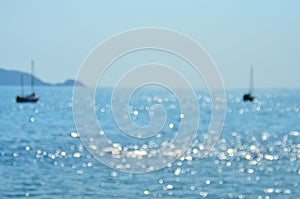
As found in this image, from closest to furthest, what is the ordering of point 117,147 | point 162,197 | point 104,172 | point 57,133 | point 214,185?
point 162,197 → point 214,185 → point 104,172 → point 117,147 → point 57,133

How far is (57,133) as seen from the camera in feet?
299

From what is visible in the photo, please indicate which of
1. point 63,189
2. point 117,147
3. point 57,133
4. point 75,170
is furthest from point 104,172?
point 57,133

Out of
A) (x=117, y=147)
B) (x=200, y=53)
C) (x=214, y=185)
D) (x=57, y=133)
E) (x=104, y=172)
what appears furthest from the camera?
(x=57, y=133)

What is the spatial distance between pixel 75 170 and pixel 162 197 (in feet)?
40.9

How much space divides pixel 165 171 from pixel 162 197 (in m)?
10.2

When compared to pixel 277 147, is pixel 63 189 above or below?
below

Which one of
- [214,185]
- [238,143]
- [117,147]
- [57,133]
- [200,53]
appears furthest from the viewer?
[57,133]

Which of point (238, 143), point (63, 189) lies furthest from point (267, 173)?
point (238, 143)

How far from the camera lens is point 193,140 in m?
77.4

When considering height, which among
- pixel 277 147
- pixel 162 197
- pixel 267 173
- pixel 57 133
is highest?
pixel 57 133

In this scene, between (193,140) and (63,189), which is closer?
(63,189)

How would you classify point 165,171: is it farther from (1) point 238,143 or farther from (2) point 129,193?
(1) point 238,143

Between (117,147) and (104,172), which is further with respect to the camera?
(117,147)

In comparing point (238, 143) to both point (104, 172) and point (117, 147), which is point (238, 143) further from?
point (104, 172)
